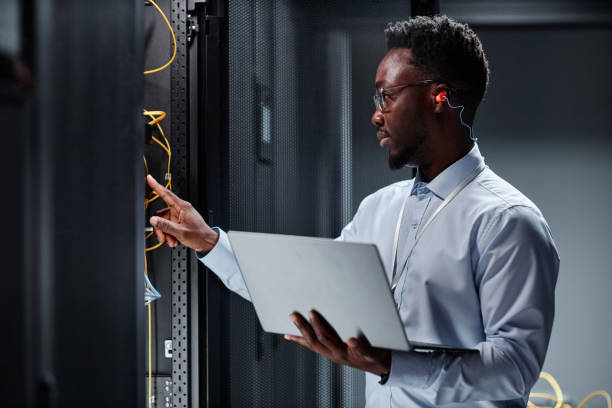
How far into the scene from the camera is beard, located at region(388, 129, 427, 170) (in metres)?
1.23

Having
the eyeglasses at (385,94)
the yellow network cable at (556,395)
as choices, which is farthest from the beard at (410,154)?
the yellow network cable at (556,395)

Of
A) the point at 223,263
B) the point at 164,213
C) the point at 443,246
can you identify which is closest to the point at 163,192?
the point at 164,213

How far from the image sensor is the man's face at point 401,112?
3.99 ft

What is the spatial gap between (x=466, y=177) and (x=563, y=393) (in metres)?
2.18

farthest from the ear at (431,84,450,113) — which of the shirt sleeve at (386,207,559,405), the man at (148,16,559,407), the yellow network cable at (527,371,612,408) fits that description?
the yellow network cable at (527,371,612,408)

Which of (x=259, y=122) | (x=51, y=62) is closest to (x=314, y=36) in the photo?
(x=259, y=122)

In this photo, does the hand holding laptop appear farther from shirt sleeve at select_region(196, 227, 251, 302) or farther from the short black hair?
the short black hair

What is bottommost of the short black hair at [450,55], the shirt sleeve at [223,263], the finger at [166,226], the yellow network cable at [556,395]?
the yellow network cable at [556,395]

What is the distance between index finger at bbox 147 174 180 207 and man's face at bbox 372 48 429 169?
1.80ft

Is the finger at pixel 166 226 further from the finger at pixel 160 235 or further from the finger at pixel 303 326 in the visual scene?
the finger at pixel 303 326

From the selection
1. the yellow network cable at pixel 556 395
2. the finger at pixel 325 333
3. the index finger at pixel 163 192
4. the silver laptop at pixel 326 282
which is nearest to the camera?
the silver laptop at pixel 326 282

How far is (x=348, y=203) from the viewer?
161 cm

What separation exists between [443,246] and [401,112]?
1.17 ft

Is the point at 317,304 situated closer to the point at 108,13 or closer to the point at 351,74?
the point at 108,13
